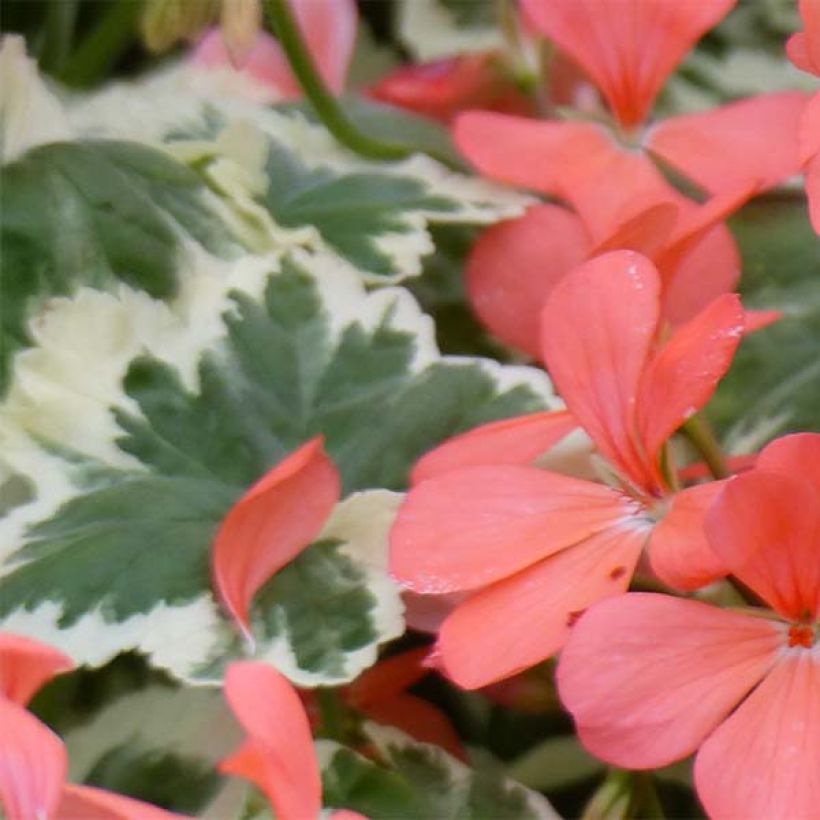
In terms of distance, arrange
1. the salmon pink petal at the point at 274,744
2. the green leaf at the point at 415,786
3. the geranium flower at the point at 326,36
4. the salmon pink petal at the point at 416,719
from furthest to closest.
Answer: the geranium flower at the point at 326,36, the salmon pink petal at the point at 416,719, the green leaf at the point at 415,786, the salmon pink petal at the point at 274,744

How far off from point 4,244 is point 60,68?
26cm

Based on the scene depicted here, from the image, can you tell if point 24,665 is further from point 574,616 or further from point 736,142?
point 736,142

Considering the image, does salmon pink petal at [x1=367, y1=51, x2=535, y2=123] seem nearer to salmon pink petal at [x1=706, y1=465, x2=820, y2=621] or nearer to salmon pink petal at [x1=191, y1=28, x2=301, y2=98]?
salmon pink petal at [x1=191, y1=28, x2=301, y2=98]

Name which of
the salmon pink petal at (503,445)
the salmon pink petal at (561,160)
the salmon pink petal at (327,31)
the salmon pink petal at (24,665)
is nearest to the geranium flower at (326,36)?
the salmon pink petal at (327,31)

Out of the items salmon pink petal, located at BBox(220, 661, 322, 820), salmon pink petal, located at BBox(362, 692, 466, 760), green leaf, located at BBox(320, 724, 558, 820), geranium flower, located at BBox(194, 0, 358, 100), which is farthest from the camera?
geranium flower, located at BBox(194, 0, 358, 100)

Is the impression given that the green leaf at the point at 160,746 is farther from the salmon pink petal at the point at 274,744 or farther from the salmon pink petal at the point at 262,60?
the salmon pink petal at the point at 262,60

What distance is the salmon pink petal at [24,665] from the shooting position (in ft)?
1.32

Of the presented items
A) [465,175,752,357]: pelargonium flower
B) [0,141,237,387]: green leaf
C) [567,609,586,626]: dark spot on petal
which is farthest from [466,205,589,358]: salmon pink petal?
[567,609,586,626]: dark spot on petal

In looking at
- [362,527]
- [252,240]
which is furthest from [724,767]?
[252,240]

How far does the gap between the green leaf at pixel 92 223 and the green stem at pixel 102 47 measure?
0.18m

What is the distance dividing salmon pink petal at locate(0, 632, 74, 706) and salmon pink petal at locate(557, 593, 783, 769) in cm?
13

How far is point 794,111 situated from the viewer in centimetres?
64

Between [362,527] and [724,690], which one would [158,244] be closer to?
[362,527]

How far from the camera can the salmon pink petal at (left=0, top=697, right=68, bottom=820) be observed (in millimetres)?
378
